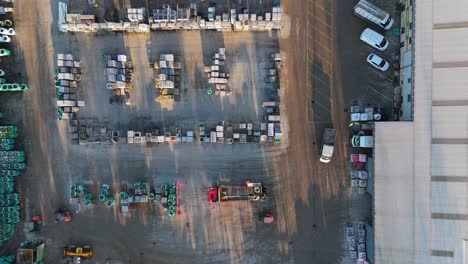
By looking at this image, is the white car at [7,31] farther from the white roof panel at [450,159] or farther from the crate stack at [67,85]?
the white roof panel at [450,159]

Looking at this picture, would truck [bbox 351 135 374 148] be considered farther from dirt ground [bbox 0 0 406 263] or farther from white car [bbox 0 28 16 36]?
white car [bbox 0 28 16 36]

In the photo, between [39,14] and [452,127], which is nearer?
[452,127]

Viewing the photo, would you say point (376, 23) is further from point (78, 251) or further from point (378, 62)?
point (78, 251)

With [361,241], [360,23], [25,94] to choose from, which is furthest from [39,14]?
[361,241]

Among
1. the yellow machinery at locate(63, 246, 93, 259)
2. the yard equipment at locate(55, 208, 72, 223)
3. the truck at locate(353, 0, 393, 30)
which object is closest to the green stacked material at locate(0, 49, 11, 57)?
the yard equipment at locate(55, 208, 72, 223)

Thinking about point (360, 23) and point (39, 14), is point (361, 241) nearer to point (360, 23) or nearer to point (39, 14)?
point (360, 23)

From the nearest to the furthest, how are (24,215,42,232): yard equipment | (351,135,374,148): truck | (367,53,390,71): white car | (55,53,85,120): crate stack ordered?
(351,135,374,148): truck < (367,53,390,71): white car < (55,53,85,120): crate stack < (24,215,42,232): yard equipment

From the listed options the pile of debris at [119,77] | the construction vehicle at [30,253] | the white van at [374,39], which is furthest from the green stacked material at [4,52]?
the white van at [374,39]

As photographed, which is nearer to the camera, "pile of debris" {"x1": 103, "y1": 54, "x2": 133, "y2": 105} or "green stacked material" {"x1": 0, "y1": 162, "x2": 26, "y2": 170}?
"pile of debris" {"x1": 103, "y1": 54, "x2": 133, "y2": 105}
